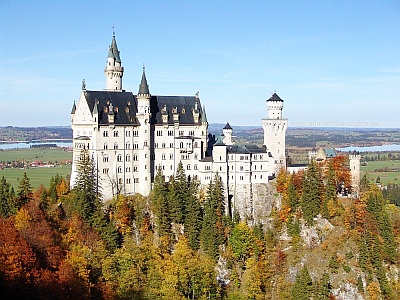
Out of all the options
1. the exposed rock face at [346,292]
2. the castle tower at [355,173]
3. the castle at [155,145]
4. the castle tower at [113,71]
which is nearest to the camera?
the exposed rock face at [346,292]

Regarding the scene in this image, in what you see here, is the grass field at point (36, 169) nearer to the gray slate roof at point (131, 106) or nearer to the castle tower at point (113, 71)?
the castle tower at point (113, 71)

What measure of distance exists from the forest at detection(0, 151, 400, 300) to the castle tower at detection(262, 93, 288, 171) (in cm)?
507

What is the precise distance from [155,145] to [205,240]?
15.5m

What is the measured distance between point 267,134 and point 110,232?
30091 mm

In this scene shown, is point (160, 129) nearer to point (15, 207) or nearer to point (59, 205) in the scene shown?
point (59, 205)

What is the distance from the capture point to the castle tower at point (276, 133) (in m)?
82.0

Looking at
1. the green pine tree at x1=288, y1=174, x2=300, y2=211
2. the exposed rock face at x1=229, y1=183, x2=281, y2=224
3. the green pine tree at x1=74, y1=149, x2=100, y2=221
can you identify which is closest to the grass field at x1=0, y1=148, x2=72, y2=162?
the green pine tree at x1=74, y1=149, x2=100, y2=221

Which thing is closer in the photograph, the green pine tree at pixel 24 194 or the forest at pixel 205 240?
the forest at pixel 205 240

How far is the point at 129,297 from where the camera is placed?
57438 mm

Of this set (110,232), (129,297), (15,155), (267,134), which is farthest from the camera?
(15,155)

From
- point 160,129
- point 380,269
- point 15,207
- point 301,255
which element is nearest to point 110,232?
point 15,207

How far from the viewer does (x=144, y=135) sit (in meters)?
73.6

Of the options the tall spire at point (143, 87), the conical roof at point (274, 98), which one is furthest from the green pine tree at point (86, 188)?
the conical roof at point (274, 98)

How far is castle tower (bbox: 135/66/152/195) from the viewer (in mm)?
73438
